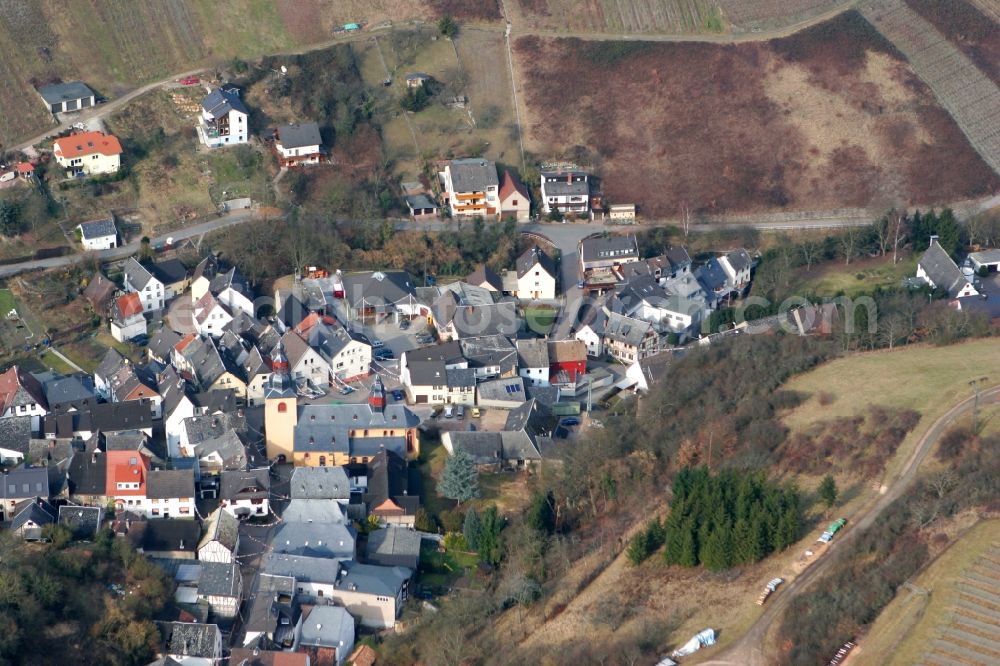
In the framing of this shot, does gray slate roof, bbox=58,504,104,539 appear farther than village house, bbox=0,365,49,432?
No

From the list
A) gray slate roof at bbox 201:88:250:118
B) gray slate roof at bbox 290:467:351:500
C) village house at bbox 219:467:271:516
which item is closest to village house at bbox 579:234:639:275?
gray slate roof at bbox 201:88:250:118

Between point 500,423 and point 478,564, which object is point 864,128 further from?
point 478,564

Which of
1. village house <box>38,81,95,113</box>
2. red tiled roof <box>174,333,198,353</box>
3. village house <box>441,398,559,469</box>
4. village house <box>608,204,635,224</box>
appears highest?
village house <box>38,81,95,113</box>

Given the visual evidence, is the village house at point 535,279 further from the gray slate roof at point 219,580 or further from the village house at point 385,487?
the gray slate roof at point 219,580

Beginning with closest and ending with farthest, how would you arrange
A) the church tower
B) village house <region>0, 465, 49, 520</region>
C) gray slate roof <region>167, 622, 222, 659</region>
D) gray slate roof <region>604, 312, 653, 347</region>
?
gray slate roof <region>167, 622, 222, 659</region>
village house <region>0, 465, 49, 520</region>
the church tower
gray slate roof <region>604, 312, 653, 347</region>

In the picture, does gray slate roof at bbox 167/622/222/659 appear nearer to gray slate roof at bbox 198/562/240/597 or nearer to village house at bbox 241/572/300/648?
village house at bbox 241/572/300/648

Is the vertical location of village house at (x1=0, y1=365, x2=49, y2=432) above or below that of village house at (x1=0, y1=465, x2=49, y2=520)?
above
